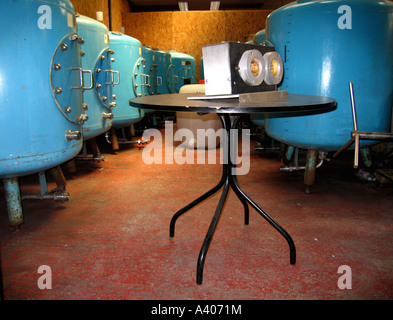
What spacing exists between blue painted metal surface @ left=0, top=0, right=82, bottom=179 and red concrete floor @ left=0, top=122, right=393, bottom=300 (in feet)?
1.58

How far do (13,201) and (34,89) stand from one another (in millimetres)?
688

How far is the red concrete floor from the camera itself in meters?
1.43

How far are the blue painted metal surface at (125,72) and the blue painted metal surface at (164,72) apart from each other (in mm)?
1601

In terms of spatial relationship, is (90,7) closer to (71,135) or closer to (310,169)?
(71,135)

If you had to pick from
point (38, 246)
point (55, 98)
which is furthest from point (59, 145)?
point (38, 246)

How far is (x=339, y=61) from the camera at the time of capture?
2.29 metres

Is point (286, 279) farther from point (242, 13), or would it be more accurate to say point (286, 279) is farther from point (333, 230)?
point (242, 13)

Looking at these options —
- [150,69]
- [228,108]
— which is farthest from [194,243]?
[150,69]

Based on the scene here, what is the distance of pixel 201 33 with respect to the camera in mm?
9078

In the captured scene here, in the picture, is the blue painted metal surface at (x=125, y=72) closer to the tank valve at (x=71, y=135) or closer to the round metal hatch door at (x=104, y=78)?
the round metal hatch door at (x=104, y=78)

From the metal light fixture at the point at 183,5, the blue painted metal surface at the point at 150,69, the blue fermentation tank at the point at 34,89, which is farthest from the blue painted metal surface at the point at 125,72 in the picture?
Result: the metal light fixture at the point at 183,5

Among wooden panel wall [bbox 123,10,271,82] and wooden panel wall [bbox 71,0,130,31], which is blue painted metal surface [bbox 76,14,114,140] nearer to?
wooden panel wall [bbox 71,0,130,31]

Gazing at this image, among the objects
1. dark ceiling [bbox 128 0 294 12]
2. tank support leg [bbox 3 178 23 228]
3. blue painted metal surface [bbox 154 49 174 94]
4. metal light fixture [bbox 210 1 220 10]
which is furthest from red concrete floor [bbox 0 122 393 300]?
metal light fixture [bbox 210 1 220 10]
